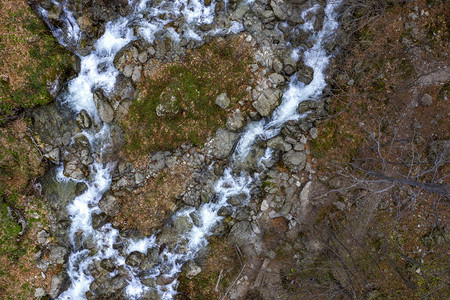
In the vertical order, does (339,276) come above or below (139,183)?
below

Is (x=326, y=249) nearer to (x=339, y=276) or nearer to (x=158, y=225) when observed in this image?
(x=339, y=276)

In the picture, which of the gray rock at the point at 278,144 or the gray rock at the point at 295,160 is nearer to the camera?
the gray rock at the point at 295,160

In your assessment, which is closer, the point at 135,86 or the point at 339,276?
the point at 339,276

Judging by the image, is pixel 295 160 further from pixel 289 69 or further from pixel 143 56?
pixel 143 56

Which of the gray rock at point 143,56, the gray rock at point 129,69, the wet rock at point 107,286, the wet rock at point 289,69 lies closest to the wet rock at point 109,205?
the wet rock at point 107,286

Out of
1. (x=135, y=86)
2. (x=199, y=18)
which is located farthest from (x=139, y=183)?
(x=199, y=18)

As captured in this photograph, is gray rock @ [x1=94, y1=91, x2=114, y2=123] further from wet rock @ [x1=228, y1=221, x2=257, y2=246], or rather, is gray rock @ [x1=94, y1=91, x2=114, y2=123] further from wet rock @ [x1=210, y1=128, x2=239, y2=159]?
wet rock @ [x1=228, y1=221, x2=257, y2=246]

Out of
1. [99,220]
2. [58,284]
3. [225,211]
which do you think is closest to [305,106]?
[225,211]

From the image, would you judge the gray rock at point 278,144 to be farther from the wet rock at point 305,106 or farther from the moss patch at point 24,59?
the moss patch at point 24,59
